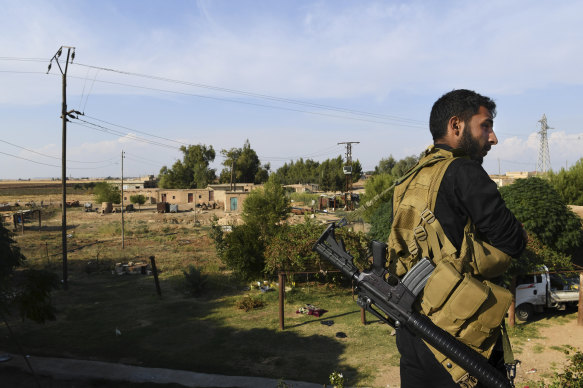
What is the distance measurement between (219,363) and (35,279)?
4.43m

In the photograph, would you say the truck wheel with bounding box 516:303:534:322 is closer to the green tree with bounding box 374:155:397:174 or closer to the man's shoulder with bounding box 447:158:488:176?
the man's shoulder with bounding box 447:158:488:176

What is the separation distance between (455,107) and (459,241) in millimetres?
762

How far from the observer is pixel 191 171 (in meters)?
78.8

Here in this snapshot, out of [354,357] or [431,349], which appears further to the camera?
[354,357]

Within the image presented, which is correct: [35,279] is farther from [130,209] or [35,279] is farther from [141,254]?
[130,209]

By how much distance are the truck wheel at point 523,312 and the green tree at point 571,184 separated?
11.3 m

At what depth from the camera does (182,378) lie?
808 centimetres

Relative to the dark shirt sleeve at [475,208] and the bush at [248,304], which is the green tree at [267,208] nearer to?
the bush at [248,304]

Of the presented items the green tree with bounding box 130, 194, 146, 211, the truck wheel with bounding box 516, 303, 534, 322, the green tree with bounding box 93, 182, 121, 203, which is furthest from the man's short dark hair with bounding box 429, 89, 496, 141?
the green tree with bounding box 130, 194, 146, 211

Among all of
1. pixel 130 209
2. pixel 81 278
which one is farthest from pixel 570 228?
pixel 130 209

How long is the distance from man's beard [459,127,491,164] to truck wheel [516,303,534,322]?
11.9 m

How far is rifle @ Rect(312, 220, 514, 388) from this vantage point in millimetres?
1822

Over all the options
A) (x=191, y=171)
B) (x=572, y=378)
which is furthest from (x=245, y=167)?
(x=572, y=378)

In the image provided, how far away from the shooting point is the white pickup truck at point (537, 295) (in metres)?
11.6
